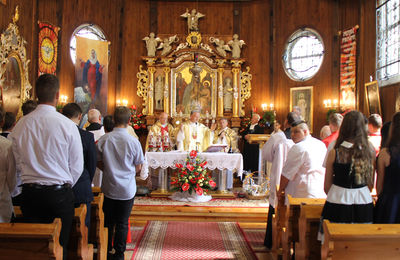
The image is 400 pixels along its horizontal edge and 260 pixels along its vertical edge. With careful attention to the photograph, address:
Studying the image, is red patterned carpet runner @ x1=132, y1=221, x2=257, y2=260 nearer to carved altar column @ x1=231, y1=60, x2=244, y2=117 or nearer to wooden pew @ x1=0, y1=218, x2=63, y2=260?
wooden pew @ x1=0, y1=218, x2=63, y2=260

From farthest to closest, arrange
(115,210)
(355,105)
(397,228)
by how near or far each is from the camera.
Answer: (355,105) → (115,210) → (397,228)

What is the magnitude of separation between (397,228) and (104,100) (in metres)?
9.98

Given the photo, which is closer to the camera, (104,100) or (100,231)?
(100,231)

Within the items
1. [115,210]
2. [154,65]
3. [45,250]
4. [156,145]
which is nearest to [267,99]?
[154,65]

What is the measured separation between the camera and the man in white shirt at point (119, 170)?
161 inches

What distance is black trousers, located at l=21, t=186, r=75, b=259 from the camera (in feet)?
8.81

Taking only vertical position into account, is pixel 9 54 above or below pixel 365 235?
above

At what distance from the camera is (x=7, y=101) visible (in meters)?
8.17

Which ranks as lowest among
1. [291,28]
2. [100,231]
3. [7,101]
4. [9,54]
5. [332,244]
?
[100,231]

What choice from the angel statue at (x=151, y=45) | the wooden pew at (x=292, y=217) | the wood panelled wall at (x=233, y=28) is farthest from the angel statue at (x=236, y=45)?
the wooden pew at (x=292, y=217)

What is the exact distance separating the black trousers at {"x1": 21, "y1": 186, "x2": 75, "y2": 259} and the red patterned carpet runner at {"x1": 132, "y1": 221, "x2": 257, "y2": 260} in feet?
7.60

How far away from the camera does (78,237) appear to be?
10.5ft

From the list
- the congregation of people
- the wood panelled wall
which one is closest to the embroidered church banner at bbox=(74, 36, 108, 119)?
the wood panelled wall

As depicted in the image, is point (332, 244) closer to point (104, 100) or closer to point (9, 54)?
point (9, 54)
